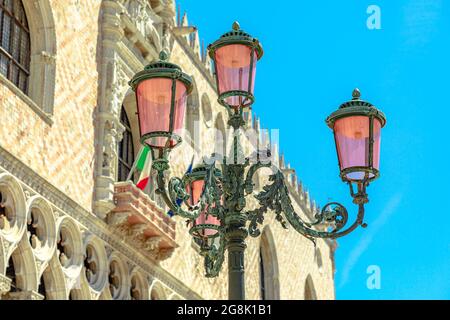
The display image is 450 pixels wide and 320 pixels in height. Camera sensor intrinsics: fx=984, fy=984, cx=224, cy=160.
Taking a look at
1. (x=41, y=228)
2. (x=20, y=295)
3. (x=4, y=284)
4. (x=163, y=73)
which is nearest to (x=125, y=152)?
(x=41, y=228)

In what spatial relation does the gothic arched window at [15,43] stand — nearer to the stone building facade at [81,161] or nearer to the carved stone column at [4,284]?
the stone building facade at [81,161]

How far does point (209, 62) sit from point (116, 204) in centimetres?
737

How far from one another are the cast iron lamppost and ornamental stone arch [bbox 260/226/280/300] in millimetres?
16743

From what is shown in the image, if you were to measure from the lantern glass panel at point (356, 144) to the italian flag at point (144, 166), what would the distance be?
8722mm

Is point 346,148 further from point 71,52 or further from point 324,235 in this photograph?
point 71,52

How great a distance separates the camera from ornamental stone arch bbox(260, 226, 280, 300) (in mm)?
25219

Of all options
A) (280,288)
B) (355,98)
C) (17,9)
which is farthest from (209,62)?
(355,98)

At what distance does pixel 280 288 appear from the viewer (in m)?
25.4

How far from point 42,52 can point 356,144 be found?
305 inches

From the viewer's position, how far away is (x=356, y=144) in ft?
26.3

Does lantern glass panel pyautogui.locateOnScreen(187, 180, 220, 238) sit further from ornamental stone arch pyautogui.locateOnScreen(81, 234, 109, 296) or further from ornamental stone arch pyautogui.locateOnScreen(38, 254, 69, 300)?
ornamental stone arch pyautogui.locateOnScreen(81, 234, 109, 296)

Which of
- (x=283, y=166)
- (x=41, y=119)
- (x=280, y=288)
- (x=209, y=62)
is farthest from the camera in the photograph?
(x=283, y=166)

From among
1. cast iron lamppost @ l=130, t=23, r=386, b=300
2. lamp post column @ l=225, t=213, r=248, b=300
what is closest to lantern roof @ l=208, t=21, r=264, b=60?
cast iron lamppost @ l=130, t=23, r=386, b=300

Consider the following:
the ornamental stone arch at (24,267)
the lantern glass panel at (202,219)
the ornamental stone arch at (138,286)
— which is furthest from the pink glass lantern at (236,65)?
the ornamental stone arch at (138,286)
